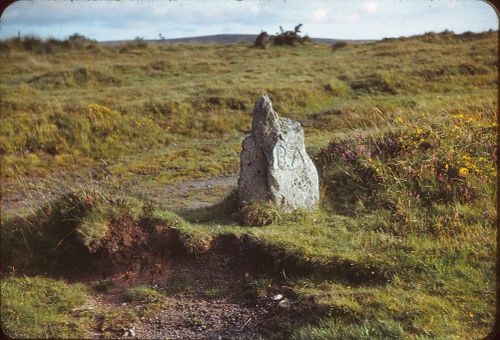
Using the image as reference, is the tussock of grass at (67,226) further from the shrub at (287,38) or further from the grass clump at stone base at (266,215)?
the shrub at (287,38)

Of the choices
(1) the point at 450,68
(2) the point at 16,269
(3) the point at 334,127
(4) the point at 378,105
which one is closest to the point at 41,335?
(2) the point at 16,269

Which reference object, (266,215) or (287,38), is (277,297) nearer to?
(266,215)

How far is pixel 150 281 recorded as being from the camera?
8.20 meters

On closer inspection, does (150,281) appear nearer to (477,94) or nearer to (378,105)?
(378,105)

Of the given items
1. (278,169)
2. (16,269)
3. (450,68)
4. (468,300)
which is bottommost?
(16,269)

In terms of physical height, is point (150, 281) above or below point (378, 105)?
below

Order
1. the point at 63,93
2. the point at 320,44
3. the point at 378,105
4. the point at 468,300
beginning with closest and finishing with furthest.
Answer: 1. the point at 468,300
2. the point at 378,105
3. the point at 63,93
4. the point at 320,44

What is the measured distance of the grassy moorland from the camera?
6.66 metres

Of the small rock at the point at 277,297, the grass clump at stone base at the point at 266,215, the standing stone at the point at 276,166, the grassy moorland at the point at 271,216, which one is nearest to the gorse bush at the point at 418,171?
the grassy moorland at the point at 271,216

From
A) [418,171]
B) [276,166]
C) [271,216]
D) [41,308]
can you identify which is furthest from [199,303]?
[418,171]

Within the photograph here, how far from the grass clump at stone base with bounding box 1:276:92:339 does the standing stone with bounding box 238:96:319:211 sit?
3427 millimetres

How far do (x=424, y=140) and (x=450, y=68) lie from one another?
48.9 ft

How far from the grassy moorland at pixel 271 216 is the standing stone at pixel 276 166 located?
1.17 ft

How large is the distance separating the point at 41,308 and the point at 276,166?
4461 millimetres
